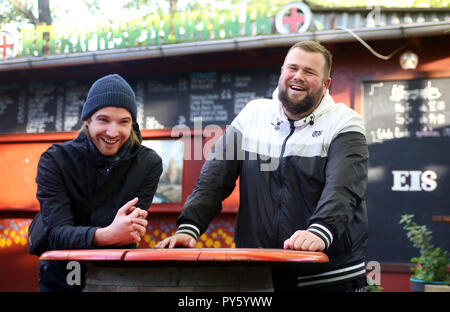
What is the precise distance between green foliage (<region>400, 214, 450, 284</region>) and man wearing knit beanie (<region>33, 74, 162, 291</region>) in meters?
3.77

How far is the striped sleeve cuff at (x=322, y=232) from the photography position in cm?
207

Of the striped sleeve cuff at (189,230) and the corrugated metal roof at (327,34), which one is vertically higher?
the corrugated metal roof at (327,34)

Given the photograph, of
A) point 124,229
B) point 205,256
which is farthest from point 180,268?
point 124,229

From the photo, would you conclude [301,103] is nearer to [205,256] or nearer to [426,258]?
[205,256]

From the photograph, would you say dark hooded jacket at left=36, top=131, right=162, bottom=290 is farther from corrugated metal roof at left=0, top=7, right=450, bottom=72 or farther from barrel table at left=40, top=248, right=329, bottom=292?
corrugated metal roof at left=0, top=7, right=450, bottom=72

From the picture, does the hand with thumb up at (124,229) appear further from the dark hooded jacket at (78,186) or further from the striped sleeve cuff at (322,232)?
the striped sleeve cuff at (322,232)

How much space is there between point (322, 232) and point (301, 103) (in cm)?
68

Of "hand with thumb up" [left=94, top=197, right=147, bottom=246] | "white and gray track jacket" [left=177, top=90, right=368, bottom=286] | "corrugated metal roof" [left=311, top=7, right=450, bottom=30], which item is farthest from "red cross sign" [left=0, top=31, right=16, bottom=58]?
"hand with thumb up" [left=94, top=197, right=147, bottom=246]

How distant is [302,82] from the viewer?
2559 mm

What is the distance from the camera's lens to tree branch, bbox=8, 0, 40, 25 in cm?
1529

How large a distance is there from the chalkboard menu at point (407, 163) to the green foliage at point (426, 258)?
10.2 inches

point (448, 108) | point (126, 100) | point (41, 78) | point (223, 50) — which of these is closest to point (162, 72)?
point (223, 50)

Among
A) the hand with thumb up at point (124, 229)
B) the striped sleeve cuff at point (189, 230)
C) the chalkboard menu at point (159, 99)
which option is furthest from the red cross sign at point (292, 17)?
the hand with thumb up at point (124, 229)
